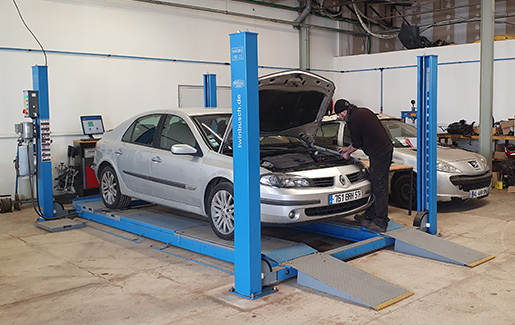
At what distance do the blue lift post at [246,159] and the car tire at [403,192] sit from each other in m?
4.12

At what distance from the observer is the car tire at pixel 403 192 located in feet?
25.2

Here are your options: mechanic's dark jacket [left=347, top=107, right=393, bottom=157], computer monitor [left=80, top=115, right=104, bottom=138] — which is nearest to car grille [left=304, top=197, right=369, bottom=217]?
mechanic's dark jacket [left=347, top=107, right=393, bottom=157]

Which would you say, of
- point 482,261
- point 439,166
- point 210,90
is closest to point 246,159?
point 482,261

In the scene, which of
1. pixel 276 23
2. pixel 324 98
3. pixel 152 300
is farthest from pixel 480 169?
pixel 276 23

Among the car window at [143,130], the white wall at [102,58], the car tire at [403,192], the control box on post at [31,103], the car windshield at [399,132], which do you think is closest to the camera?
the car window at [143,130]

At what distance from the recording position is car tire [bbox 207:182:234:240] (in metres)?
5.21

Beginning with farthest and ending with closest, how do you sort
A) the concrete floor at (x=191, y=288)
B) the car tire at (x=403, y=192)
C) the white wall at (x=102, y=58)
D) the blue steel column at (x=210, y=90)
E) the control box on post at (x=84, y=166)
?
1. the control box on post at (x=84, y=166)
2. the blue steel column at (x=210, y=90)
3. the white wall at (x=102, y=58)
4. the car tire at (x=403, y=192)
5. the concrete floor at (x=191, y=288)

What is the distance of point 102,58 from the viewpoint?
31.4ft

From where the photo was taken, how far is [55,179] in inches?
356

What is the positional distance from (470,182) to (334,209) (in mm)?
3099

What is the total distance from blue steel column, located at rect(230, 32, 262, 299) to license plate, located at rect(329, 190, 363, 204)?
3.98 ft

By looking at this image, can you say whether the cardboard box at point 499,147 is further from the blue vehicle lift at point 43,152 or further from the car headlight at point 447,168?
the blue vehicle lift at point 43,152

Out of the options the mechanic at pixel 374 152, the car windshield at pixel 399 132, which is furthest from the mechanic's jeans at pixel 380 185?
the car windshield at pixel 399 132

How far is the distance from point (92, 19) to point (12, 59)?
165 centimetres
